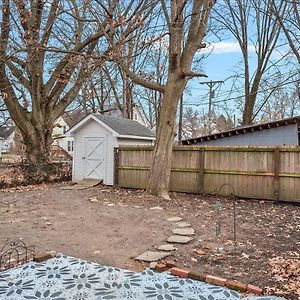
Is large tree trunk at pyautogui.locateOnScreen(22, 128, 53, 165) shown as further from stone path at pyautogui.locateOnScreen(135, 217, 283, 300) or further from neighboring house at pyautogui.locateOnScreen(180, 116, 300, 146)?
stone path at pyautogui.locateOnScreen(135, 217, 283, 300)

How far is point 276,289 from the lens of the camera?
11.2 ft

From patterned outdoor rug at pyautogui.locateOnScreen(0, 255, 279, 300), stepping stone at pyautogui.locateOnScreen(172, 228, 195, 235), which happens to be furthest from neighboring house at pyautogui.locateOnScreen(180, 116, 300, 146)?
patterned outdoor rug at pyautogui.locateOnScreen(0, 255, 279, 300)

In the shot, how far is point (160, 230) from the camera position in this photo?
605cm

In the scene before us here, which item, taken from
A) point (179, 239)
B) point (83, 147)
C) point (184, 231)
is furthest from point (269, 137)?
point (179, 239)

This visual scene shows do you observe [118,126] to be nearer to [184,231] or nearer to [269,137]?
[269,137]

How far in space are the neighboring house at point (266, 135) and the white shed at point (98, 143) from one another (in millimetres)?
3783

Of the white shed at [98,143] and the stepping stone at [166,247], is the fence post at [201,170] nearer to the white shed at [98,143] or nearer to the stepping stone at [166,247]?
the white shed at [98,143]

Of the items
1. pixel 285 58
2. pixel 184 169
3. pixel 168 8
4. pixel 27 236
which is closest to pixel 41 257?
pixel 27 236

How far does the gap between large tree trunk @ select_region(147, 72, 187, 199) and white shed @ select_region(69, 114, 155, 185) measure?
2.93 metres

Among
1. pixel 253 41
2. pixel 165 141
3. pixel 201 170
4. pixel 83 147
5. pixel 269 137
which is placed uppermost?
pixel 253 41

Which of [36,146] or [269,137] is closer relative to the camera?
[269,137]

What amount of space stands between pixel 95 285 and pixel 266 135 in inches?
444

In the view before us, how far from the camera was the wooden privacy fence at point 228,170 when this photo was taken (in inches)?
358

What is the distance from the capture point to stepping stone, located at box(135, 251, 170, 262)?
4375 mm
